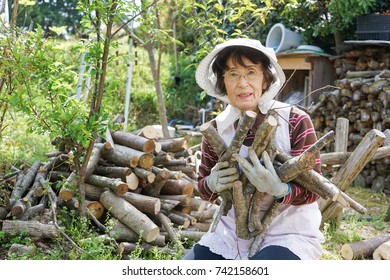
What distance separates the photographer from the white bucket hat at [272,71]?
95.3 inches

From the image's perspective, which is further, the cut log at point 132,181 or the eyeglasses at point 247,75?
the cut log at point 132,181

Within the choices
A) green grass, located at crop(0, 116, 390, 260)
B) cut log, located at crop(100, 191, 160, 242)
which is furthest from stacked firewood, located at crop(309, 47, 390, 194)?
cut log, located at crop(100, 191, 160, 242)

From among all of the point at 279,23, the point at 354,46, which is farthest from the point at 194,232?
the point at 279,23

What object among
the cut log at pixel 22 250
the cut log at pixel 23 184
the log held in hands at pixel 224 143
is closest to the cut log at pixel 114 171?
the cut log at pixel 23 184

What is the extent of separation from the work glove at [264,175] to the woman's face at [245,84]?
0.29 metres

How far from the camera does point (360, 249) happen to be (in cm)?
439

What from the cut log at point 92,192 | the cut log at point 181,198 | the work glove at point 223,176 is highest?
the work glove at point 223,176

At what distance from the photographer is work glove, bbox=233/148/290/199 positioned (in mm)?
2199

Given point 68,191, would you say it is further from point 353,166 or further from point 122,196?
point 353,166

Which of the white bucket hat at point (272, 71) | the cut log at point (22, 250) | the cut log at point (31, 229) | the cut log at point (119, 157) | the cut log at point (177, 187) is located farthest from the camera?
the cut log at point (177, 187)

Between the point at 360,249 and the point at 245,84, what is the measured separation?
253 cm

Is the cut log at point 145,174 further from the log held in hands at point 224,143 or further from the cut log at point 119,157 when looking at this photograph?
the log held in hands at point 224,143

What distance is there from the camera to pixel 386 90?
7.00 meters

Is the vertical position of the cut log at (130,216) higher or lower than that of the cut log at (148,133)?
lower
